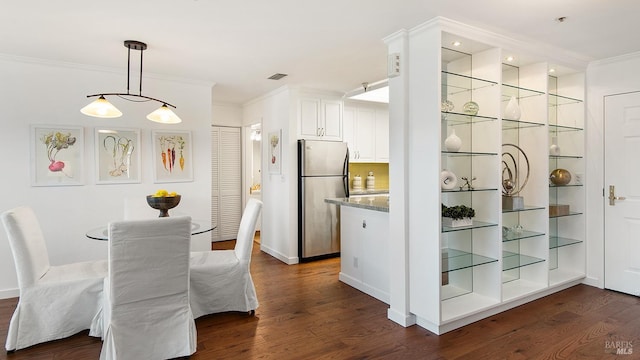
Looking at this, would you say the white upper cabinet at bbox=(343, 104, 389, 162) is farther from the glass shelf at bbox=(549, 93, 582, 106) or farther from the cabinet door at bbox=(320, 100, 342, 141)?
the glass shelf at bbox=(549, 93, 582, 106)

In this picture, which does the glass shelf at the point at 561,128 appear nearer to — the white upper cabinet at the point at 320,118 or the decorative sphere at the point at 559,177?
the decorative sphere at the point at 559,177

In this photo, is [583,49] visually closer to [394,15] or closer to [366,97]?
[394,15]

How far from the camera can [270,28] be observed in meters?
2.89

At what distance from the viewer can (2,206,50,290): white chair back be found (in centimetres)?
250

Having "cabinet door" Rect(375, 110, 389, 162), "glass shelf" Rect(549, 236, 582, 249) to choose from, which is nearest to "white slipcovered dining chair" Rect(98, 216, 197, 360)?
"glass shelf" Rect(549, 236, 582, 249)

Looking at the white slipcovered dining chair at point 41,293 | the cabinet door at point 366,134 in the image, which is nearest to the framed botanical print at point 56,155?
the white slipcovered dining chair at point 41,293

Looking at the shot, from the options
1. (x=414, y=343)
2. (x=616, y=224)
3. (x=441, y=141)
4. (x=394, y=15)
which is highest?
(x=394, y=15)

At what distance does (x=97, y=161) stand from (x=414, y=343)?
366cm

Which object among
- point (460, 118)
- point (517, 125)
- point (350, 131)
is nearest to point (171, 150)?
point (350, 131)

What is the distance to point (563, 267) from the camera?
4059 mm

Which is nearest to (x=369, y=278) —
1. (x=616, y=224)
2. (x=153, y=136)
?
(x=616, y=224)

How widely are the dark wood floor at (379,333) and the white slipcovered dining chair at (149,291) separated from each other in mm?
293

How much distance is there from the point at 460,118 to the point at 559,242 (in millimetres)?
2054

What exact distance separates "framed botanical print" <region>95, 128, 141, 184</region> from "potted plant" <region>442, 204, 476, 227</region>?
11.0 feet
